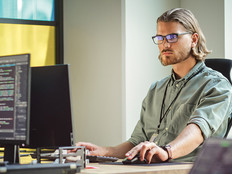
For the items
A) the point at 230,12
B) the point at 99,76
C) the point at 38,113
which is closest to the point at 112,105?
the point at 99,76

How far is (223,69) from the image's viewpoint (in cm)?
256

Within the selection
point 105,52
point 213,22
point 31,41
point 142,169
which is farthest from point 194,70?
point 31,41

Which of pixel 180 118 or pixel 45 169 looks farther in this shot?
pixel 180 118

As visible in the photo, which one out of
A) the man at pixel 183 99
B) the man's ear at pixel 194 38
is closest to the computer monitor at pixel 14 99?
the man at pixel 183 99

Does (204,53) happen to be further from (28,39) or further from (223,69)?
(28,39)

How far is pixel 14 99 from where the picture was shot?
1639 millimetres

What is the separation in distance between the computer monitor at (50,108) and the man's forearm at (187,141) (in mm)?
458

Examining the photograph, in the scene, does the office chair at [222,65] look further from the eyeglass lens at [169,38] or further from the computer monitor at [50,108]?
the computer monitor at [50,108]

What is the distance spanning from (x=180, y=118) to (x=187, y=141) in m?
0.29

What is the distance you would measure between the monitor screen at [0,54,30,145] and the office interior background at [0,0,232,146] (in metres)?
2.87

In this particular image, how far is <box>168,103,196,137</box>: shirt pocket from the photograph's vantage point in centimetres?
224

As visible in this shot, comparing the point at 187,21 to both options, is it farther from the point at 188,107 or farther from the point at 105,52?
the point at 105,52

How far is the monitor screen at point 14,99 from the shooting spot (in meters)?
1.60

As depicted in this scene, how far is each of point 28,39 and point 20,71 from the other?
3348mm
